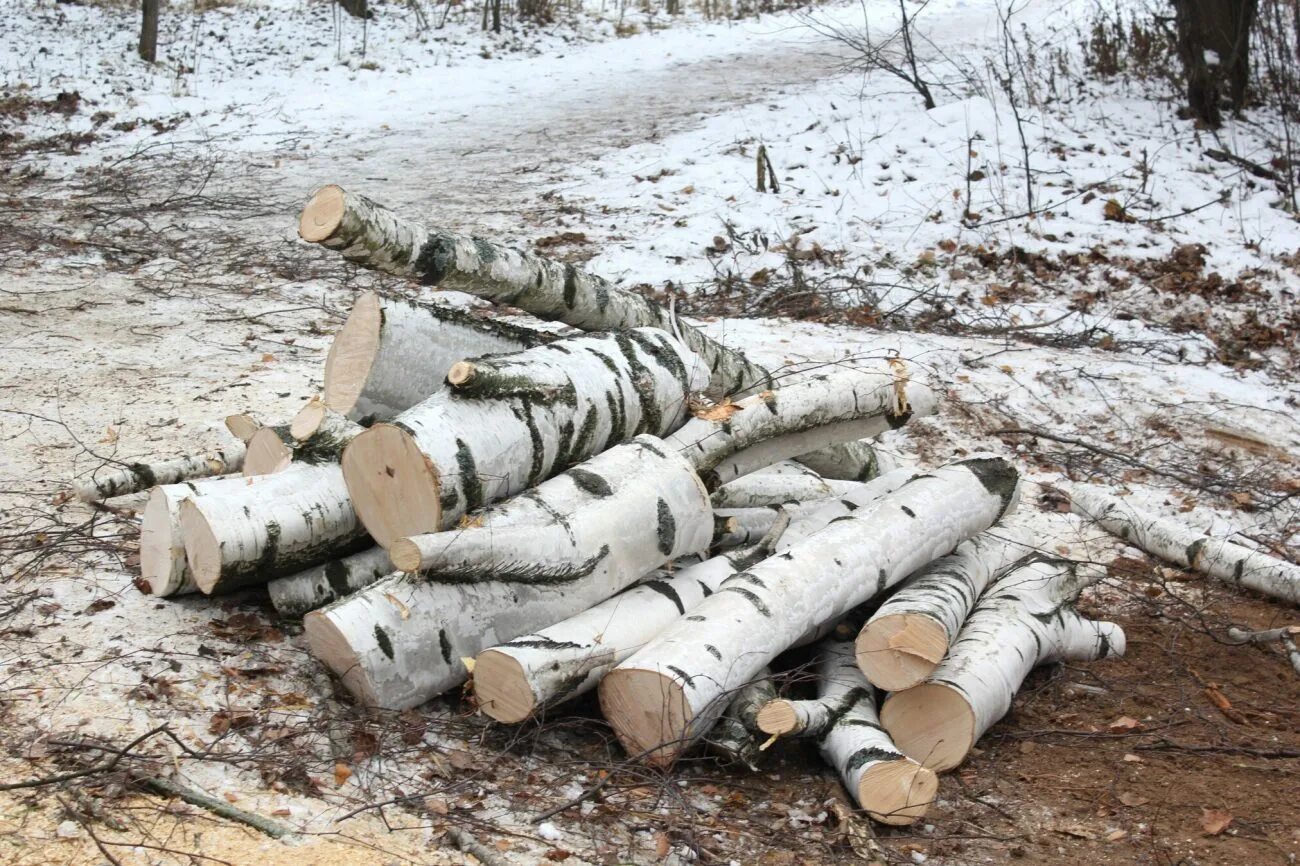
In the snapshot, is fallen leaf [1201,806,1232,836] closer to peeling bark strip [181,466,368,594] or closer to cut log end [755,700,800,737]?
cut log end [755,700,800,737]

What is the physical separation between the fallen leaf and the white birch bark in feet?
2.77

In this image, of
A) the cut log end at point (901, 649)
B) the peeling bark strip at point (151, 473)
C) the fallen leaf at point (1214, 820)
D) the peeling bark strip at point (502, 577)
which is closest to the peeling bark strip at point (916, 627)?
the cut log end at point (901, 649)

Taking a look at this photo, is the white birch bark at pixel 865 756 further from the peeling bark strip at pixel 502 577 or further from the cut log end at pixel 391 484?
the cut log end at pixel 391 484

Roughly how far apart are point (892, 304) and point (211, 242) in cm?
542

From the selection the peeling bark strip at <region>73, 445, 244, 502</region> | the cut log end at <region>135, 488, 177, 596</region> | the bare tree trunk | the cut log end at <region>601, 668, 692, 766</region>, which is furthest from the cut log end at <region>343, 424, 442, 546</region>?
Result: the bare tree trunk

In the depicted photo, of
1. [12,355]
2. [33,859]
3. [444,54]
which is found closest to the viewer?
[33,859]

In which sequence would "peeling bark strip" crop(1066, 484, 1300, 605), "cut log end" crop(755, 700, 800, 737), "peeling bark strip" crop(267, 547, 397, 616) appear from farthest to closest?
"peeling bark strip" crop(1066, 484, 1300, 605), "peeling bark strip" crop(267, 547, 397, 616), "cut log end" crop(755, 700, 800, 737)

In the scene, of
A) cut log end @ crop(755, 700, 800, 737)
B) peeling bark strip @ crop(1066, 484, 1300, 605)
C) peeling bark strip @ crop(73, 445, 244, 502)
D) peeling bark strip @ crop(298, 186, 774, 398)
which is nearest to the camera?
cut log end @ crop(755, 700, 800, 737)

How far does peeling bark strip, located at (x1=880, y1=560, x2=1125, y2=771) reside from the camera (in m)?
3.71

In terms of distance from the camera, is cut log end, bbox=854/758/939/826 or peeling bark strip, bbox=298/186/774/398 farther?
peeling bark strip, bbox=298/186/774/398

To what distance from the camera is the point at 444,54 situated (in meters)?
15.8

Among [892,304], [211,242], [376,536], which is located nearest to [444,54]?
[211,242]

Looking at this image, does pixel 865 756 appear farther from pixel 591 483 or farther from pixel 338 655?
pixel 338 655

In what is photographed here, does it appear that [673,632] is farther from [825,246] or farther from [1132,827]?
[825,246]
